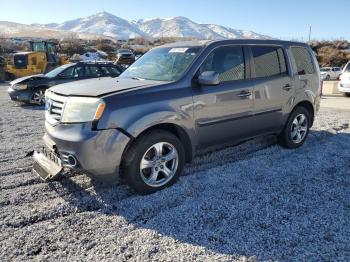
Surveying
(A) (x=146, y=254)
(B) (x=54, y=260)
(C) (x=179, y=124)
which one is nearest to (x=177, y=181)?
(C) (x=179, y=124)

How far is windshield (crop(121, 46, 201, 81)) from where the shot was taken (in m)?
4.66

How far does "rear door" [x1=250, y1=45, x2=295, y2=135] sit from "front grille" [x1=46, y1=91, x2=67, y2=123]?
107 inches

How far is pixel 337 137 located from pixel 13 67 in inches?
857

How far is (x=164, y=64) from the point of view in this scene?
4941 millimetres

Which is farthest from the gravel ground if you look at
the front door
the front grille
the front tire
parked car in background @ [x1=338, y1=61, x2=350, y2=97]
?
parked car in background @ [x1=338, y1=61, x2=350, y2=97]

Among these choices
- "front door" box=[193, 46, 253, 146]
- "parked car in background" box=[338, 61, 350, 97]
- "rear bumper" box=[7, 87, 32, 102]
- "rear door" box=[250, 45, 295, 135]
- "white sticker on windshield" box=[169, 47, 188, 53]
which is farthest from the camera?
"parked car in background" box=[338, 61, 350, 97]

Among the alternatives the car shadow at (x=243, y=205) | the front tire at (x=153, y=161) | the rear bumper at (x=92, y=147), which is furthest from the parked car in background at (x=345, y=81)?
the rear bumper at (x=92, y=147)

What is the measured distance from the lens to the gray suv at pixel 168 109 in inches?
153

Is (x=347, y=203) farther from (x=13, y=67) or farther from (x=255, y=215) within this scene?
(x=13, y=67)

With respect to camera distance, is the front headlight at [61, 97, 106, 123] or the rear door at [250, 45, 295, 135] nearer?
the front headlight at [61, 97, 106, 123]

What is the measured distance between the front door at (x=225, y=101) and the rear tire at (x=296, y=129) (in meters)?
1.07

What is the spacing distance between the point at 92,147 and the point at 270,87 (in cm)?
295

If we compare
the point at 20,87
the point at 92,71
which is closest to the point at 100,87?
the point at 92,71

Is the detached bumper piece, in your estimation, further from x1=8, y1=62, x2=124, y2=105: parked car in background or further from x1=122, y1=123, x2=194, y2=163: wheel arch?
x1=8, y1=62, x2=124, y2=105: parked car in background
